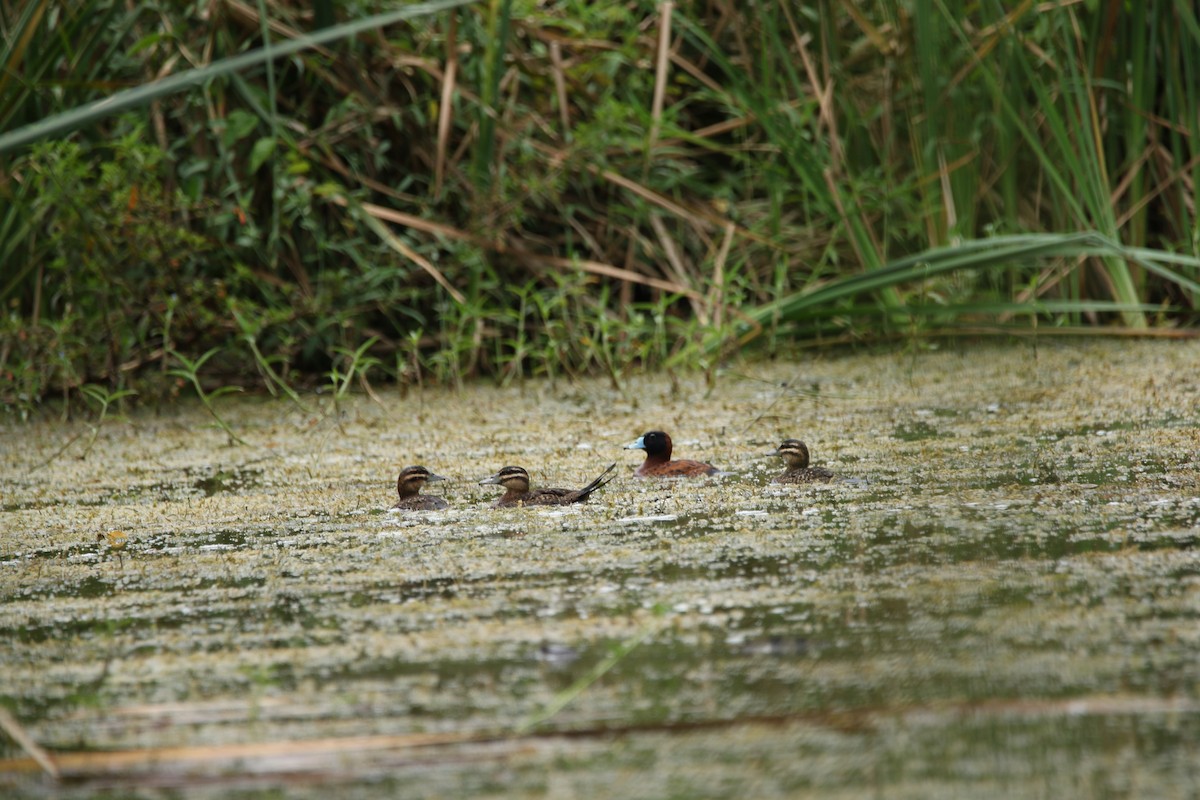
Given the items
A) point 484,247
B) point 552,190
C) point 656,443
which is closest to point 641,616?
point 656,443

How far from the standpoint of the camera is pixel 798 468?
15.7 feet

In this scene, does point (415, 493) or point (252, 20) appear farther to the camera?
point (252, 20)

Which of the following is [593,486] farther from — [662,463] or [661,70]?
[661,70]

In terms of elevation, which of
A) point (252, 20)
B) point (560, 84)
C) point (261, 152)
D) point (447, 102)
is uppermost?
point (252, 20)

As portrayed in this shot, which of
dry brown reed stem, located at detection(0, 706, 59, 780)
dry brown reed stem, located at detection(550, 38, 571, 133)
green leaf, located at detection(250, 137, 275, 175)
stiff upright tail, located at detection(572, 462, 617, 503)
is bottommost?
dry brown reed stem, located at detection(0, 706, 59, 780)

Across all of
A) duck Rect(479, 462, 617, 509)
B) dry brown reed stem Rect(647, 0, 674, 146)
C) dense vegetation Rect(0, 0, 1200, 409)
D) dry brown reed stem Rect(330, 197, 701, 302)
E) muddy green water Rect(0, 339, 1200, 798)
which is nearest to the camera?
muddy green water Rect(0, 339, 1200, 798)

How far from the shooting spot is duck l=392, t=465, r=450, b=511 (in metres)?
4.54

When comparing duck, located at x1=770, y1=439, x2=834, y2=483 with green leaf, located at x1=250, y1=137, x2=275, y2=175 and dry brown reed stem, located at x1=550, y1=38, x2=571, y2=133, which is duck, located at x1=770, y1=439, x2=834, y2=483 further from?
dry brown reed stem, located at x1=550, y1=38, x2=571, y2=133

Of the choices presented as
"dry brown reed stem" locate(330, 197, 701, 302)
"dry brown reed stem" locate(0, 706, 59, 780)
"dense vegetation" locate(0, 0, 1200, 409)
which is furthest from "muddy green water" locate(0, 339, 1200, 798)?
"dry brown reed stem" locate(330, 197, 701, 302)

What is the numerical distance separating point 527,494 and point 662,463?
0.67m

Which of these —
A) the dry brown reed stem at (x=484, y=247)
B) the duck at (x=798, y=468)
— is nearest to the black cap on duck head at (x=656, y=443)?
the duck at (x=798, y=468)

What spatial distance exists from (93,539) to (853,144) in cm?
498

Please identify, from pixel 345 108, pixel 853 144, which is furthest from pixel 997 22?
pixel 345 108

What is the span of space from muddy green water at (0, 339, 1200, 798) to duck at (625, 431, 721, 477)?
0.09m
